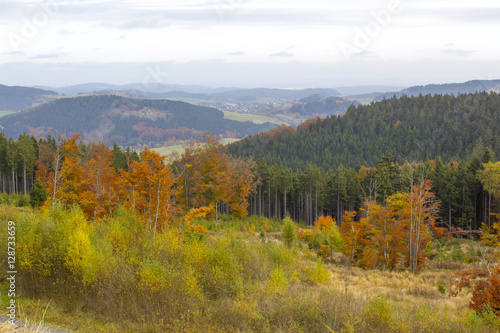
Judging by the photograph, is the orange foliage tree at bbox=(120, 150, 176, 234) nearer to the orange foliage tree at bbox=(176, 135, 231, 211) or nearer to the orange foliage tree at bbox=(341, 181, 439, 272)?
the orange foliage tree at bbox=(176, 135, 231, 211)

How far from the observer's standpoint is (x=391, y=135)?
13725cm

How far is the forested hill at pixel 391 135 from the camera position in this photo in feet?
389

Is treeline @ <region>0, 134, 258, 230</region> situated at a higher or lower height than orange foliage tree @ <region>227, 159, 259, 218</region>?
higher

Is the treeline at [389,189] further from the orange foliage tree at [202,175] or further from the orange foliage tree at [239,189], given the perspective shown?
the orange foliage tree at [202,175]

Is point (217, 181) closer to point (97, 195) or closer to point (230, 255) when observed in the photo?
point (97, 195)

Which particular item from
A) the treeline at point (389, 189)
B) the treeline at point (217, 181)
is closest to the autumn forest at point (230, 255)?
the treeline at point (217, 181)

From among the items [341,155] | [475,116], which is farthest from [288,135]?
[475,116]

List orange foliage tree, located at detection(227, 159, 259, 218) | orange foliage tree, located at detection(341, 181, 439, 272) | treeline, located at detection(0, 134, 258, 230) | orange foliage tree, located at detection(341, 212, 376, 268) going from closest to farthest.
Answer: treeline, located at detection(0, 134, 258, 230) < orange foliage tree, located at detection(341, 181, 439, 272) < orange foliage tree, located at detection(341, 212, 376, 268) < orange foliage tree, located at detection(227, 159, 259, 218)

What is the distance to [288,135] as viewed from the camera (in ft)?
472

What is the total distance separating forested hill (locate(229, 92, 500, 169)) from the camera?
11844 cm

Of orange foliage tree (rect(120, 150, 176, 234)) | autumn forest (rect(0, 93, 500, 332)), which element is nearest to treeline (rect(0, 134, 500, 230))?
orange foliage tree (rect(120, 150, 176, 234))

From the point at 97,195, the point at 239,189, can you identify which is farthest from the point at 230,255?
the point at 239,189

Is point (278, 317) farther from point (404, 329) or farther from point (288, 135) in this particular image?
point (288, 135)

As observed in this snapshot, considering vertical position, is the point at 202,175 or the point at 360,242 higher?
the point at 202,175
